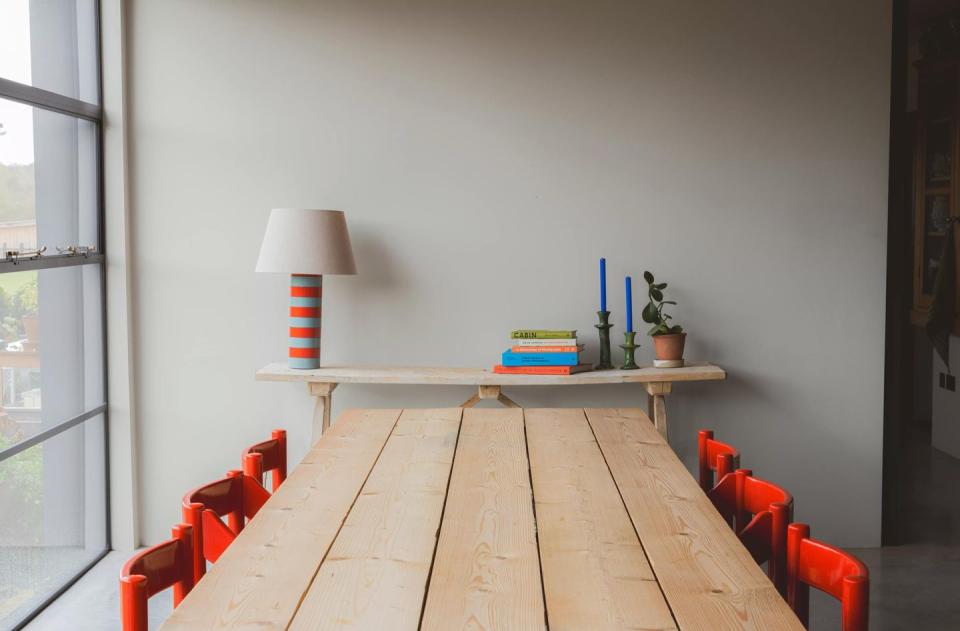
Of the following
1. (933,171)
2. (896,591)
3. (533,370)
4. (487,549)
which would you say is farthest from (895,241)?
(487,549)

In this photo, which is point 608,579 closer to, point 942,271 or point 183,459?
point 183,459

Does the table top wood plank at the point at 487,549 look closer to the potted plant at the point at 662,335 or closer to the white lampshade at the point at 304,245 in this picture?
the white lampshade at the point at 304,245

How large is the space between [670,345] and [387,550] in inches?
97.4

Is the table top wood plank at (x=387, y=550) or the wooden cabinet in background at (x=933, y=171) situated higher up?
the wooden cabinet in background at (x=933, y=171)

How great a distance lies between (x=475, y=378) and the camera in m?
4.02

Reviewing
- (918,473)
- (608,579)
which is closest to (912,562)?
(918,473)

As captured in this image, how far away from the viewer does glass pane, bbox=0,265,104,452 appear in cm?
350

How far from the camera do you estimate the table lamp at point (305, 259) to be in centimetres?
392

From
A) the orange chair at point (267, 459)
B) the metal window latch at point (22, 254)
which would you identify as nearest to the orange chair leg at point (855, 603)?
the orange chair at point (267, 459)

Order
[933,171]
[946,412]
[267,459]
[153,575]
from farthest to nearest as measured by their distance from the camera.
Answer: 1. [933,171]
2. [946,412]
3. [267,459]
4. [153,575]

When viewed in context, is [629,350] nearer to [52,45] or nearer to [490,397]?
[490,397]

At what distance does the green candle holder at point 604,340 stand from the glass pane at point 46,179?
7.34ft

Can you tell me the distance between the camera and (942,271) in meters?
5.86

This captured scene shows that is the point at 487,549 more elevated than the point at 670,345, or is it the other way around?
the point at 670,345
